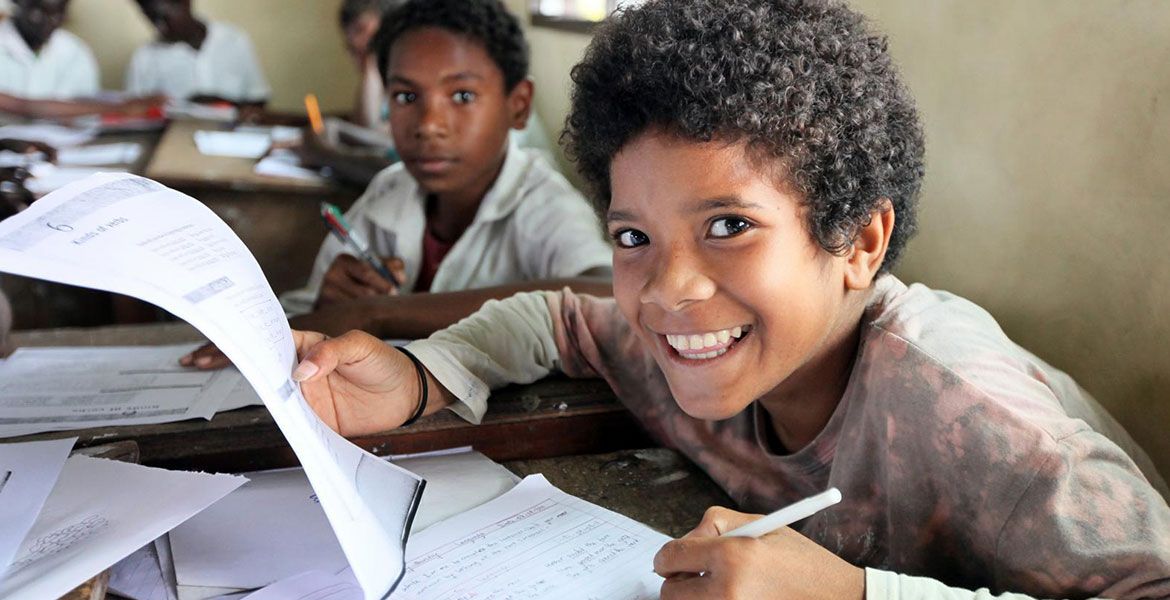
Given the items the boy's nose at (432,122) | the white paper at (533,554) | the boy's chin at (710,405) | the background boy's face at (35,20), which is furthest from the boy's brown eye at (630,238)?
the background boy's face at (35,20)

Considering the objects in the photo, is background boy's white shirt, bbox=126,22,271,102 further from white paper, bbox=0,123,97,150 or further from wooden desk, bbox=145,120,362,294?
wooden desk, bbox=145,120,362,294

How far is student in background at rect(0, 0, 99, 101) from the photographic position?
16.4ft

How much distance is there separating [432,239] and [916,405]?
4.24ft

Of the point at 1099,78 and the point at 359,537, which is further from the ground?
the point at 1099,78

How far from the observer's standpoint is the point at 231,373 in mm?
1219

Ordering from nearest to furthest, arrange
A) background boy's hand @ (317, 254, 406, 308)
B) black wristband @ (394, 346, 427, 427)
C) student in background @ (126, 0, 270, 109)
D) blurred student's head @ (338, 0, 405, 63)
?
black wristband @ (394, 346, 427, 427) → background boy's hand @ (317, 254, 406, 308) → blurred student's head @ (338, 0, 405, 63) → student in background @ (126, 0, 270, 109)

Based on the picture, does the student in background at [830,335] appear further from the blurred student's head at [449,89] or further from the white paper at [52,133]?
the white paper at [52,133]

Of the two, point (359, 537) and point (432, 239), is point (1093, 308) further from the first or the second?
point (432, 239)

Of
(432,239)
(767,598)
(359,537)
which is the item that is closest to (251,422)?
(359,537)

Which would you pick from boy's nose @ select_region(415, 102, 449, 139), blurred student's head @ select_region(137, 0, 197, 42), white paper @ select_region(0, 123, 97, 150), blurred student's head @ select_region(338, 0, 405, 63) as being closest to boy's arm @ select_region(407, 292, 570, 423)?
boy's nose @ select_region(415, 102, 449, 139)

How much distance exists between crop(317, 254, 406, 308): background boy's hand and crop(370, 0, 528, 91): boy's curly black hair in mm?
524

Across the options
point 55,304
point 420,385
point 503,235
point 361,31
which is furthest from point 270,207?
point 420,385

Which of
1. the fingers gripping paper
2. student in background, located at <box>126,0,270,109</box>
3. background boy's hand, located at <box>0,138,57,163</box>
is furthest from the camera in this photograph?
student in background, located at <box>126,0,270,109</box>

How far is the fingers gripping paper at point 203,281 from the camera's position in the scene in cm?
57
